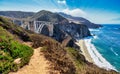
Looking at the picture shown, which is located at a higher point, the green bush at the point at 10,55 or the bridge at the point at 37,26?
the green bush at the point at 10,55

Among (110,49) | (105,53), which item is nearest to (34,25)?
(105,53)

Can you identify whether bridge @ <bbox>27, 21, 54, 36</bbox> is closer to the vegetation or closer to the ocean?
the ocean

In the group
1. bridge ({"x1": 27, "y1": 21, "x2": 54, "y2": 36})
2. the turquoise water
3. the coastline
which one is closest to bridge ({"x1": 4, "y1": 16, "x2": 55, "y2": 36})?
bridge ({"x1": 27, "y1": 21, "x2": 54, "y2": 36})

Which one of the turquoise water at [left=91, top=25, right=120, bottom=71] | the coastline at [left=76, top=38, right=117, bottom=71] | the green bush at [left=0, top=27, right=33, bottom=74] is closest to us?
the green bush at [left=0, top=27, right=33, bottom=74]

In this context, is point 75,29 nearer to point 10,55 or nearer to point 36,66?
point 36,66

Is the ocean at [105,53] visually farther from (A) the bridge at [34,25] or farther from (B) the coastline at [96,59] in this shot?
(A) the bridge at [34,25]

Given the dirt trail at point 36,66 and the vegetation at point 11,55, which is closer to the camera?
the vegetation at point 11,55

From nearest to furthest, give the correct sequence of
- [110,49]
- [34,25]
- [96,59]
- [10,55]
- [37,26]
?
[10,55] → [96,59] → [110,49] → [34,25] → [37,26]

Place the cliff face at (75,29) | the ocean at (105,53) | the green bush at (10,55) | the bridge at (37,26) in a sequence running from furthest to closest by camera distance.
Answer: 1. the cliff face at (75,29)
2. the bridge at (37,26)
3. the ocean at (105,53)
4. the green bush at (10,55)

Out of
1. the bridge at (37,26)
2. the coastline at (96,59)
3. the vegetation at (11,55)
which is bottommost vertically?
the coastline at (96,59)

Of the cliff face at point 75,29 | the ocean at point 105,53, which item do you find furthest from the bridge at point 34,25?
the cliff face at point 75,29
